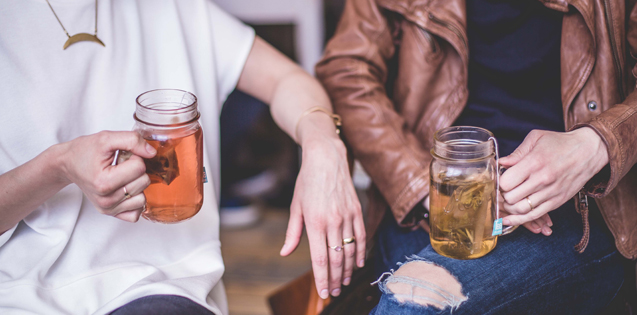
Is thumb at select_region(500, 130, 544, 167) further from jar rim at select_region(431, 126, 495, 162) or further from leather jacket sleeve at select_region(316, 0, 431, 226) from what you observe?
leather jacket sleeve at select_region(316, 0, 431, 226)

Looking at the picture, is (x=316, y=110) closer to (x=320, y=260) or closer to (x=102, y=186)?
(x=320, y=260)

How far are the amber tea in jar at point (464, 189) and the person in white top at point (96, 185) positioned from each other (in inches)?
7.5

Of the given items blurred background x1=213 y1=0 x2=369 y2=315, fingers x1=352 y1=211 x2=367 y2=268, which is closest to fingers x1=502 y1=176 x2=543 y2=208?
fingers x1=352 y1=211 x2=367 y2=268

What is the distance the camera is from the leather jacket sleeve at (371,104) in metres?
1.14

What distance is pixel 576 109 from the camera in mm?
1043

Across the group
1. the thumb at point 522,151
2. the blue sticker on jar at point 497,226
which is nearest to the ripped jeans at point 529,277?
the blue sticker on jar at point 497,226

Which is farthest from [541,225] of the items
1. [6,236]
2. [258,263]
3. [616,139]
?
[258,263]

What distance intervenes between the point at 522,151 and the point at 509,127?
0.28m

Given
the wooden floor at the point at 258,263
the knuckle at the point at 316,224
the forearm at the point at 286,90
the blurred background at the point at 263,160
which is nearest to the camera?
the knuckle at the point at 316,224

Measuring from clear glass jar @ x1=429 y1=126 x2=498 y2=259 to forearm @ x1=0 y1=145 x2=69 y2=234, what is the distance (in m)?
0.65

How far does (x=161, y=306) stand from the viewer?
32.8 inches

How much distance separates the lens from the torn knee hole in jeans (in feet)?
2.78

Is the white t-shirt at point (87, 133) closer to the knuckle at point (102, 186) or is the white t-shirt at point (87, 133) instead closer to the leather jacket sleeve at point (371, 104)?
the knuckle at point (102, 186)

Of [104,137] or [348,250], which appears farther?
[348,250]
